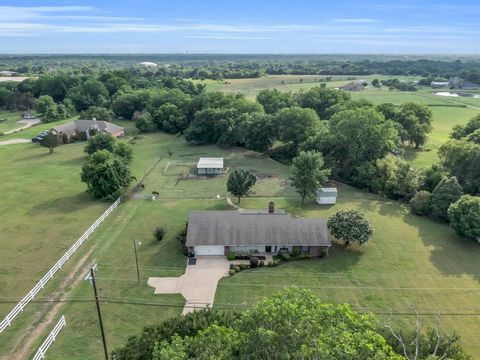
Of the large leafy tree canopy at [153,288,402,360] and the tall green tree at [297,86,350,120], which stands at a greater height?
the large leafy tree canopy at [153,288,402,360]

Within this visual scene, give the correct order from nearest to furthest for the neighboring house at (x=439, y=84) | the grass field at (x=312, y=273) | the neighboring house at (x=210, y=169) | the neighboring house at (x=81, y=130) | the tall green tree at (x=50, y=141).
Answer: the grass field at (x=312, y=273) < the neighboring house at (x=210, y=169) < the tall green tree at (x=50, y=141) < the neighboring house at (x=81, y=130) < the neighboring house at (x=439, y=84)

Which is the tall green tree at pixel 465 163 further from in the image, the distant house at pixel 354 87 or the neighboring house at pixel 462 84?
the neighboring house at pixel 462 84

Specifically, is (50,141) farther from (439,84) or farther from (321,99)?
(439,84)

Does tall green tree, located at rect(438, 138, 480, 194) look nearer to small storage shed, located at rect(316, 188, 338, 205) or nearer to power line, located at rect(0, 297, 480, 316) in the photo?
small storage shed, located at rect(316, 188, 338, 205)

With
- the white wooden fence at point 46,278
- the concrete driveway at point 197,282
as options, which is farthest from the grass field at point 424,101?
the white wooden fence at point 46,278

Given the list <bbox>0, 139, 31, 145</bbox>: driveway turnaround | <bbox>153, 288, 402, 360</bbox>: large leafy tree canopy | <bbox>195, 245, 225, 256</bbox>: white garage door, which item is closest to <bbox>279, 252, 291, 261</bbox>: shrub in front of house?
<bbox>195, 245, 225, 256</bbox>: white garage door
